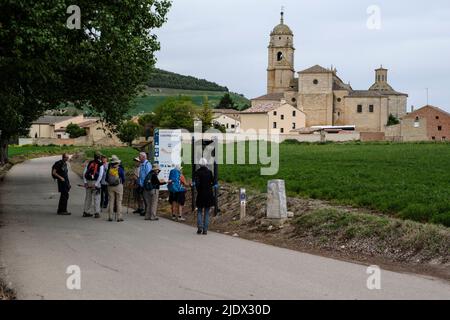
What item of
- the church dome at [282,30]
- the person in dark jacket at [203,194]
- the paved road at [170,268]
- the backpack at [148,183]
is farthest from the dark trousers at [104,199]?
the church dome at [282,30]

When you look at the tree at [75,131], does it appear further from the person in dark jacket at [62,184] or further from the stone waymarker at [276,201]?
the stone waymarker at [276,201]

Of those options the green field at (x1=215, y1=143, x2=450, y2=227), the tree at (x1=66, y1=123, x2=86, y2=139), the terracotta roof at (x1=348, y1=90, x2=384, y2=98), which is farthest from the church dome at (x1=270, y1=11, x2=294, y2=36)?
the green field at (x1=215, y1=143, x2=450, y2=227)

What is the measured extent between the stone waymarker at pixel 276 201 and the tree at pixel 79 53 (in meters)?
7.10

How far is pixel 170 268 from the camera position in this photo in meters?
11.4

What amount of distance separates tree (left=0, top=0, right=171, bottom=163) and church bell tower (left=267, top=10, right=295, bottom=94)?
112m

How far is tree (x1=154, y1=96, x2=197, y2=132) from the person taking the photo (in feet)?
389

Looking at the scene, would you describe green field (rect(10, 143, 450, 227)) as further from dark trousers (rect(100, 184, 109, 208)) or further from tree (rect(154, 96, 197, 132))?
tree (rect(154, 96, 197, 132))

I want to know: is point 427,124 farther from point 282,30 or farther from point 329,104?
point 282,30

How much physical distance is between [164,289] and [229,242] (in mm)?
5323

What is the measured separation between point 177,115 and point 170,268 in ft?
360

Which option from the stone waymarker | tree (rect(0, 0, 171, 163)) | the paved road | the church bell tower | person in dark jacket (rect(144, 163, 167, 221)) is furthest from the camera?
the church bell tower
